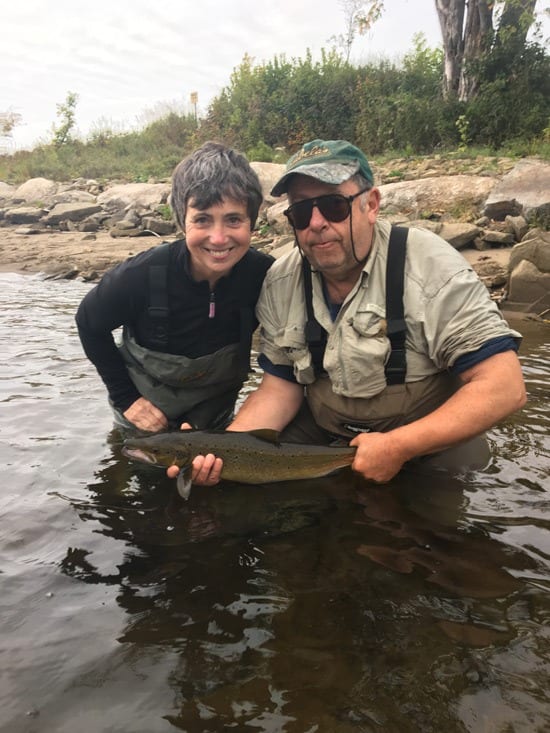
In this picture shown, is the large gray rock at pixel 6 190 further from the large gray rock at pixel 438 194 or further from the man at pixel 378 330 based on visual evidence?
the man at pixel 378 330

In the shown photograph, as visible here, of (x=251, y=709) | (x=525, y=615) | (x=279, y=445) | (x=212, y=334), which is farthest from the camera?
(x=212, y=334)

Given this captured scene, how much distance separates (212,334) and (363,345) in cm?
116

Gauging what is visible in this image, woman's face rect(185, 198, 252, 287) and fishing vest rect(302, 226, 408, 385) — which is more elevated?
woman's face rect(185, 198, 252, 287)

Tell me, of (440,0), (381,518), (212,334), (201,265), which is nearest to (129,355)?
(212,334)

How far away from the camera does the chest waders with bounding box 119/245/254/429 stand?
4039 millimetres

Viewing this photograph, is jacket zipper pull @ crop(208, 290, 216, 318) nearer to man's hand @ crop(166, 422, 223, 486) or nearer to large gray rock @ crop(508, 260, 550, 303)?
man's hand @ crop(166, 422, 223, 486)

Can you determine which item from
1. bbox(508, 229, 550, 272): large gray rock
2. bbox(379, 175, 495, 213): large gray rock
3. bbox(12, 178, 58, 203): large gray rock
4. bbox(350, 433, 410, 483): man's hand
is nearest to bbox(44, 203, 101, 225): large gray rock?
bbox(12, 178, 58, 203): large gray rock

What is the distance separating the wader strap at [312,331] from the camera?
3.87m

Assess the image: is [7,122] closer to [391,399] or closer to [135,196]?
[135,196]

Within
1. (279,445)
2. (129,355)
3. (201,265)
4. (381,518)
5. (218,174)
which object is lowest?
(381,518)

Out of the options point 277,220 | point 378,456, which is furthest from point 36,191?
point 378,456

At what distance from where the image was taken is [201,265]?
395 centimetres

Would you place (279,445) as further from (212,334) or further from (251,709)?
(251,709)

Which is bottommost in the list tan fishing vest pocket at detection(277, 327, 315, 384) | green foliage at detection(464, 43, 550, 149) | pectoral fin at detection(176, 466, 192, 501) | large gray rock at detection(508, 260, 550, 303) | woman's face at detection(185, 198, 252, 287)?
pectoral fin at detection(176, 466, 192, 501)
